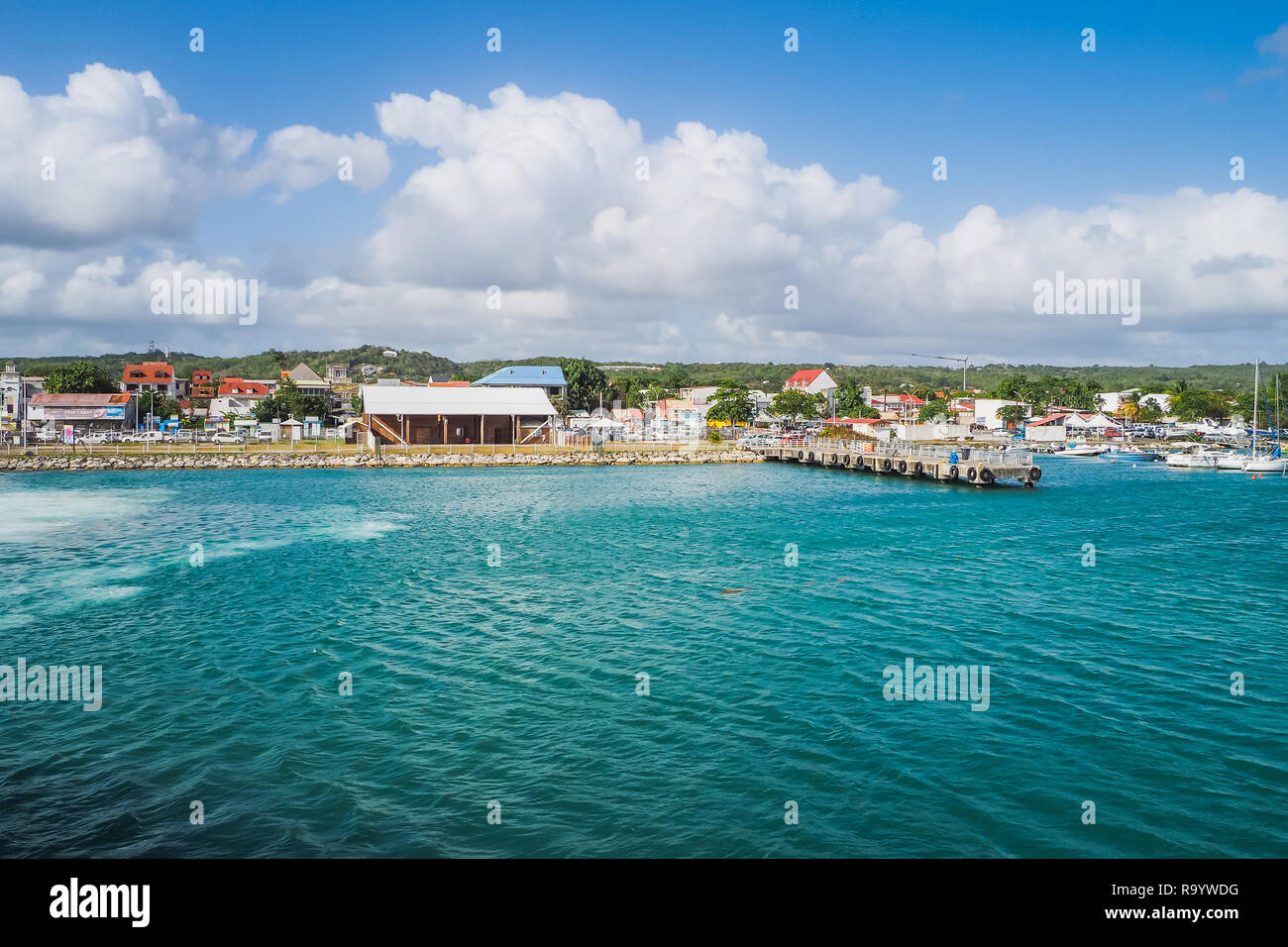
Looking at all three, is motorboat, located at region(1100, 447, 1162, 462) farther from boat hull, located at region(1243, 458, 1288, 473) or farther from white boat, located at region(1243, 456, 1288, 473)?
boat hull, located at region(1243, 458, 1288, 473)

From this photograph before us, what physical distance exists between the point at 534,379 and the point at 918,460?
65.7 metres

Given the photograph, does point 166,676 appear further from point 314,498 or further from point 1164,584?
point 314,498

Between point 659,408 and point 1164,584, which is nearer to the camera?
point 1164,584

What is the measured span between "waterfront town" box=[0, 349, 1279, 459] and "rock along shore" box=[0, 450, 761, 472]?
20.5 ft

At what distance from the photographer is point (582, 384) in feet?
407

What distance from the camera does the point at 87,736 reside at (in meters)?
13.4

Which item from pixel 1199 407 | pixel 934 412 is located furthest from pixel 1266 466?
pixel 934 412

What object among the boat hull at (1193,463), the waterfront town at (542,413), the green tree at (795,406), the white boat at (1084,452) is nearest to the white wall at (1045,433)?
the waterfront town at (542,413)

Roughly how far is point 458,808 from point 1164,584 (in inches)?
921

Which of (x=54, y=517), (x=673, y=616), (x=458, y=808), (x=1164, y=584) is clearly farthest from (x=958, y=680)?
(x=54, y=517)

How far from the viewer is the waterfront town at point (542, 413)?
82312 mm
